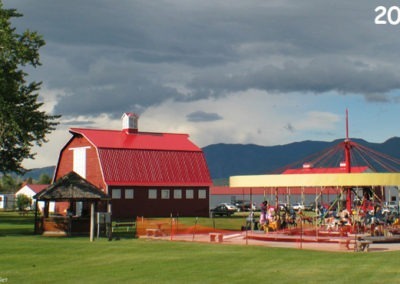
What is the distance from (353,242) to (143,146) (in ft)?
131

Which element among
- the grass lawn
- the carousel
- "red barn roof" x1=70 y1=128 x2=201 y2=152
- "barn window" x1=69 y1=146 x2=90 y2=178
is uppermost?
"red barn roof" x1=70 y1=128 x2=201 y2=152

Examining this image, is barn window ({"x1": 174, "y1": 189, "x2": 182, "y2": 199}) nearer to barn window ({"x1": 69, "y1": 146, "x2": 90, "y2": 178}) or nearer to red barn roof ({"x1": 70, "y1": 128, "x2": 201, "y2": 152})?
red barn roof ({"x1": 70, "y1": 128, "x2": 201, "y2": 152})

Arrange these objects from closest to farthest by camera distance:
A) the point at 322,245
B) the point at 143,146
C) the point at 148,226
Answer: the point at 322,245
the point at 148,226
the point at 143,146

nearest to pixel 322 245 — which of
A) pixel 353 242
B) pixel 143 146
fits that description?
pixel 353 242

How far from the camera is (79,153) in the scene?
64.9 m

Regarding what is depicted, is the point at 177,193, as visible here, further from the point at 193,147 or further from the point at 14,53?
the point at 14,53

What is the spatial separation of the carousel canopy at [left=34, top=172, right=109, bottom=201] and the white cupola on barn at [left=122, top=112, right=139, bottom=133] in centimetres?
2879

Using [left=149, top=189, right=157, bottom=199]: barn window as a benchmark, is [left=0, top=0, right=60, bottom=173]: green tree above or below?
above

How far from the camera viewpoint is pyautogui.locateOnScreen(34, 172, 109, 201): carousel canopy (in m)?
38.7

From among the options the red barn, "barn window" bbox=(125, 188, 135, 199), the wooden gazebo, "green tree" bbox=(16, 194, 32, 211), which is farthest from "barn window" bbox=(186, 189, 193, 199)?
"green tree" bbox=(16, 194, 32, 211)

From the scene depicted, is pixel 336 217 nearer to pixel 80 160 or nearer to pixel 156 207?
pixel 156 207

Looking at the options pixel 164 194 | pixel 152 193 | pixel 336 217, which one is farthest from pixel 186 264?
pixel 164 194

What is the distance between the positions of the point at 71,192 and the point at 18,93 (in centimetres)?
968

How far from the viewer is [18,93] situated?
44750mm
